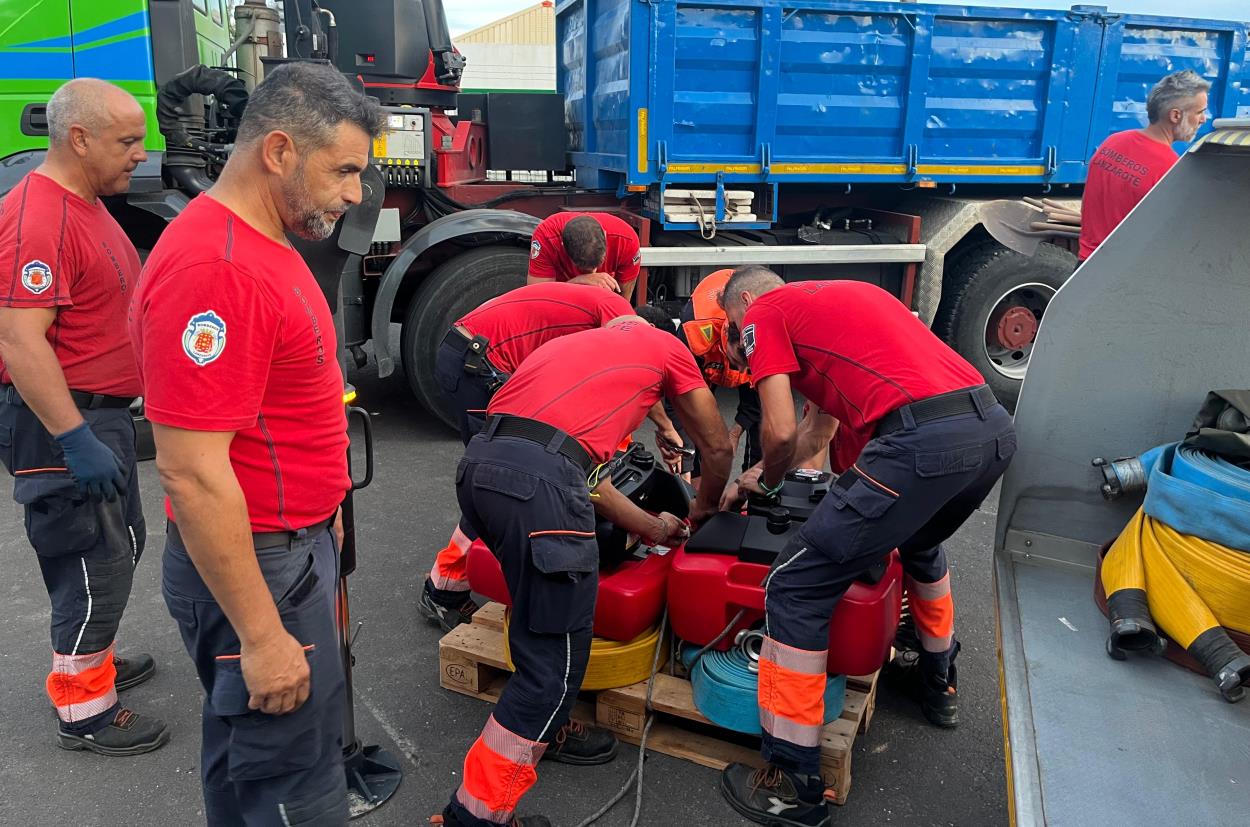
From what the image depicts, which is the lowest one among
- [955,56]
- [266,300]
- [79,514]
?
[79,514]

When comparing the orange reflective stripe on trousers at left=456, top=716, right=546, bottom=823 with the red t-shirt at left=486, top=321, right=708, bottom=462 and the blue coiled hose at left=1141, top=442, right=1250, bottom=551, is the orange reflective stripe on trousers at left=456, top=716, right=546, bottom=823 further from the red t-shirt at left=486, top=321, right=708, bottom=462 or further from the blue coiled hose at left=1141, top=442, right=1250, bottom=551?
the blue coiled hose at left=1141, top=442, right=1250, bottom=551

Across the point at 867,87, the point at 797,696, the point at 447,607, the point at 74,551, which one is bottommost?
the point at 447,607

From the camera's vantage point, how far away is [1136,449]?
2.90 meters

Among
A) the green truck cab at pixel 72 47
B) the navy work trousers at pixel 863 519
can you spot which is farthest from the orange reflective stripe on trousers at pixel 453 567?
the green truck cab at pixel 72 47

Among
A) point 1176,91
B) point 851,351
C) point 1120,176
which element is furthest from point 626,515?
point 1176,91

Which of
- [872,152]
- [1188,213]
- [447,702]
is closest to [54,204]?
[447,702]

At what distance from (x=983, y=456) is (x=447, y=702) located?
1979mm

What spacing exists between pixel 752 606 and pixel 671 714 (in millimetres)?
458

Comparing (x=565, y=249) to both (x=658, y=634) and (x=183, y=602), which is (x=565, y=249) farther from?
(x=183, y=602)

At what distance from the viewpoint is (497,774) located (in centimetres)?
244

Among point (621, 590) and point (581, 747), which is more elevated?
point (621, 590)

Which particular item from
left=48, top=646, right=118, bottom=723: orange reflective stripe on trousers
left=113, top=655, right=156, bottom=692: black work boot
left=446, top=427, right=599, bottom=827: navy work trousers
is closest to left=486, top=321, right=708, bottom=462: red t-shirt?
left=446, top=427, right=599, bottom=827: navy work trousers

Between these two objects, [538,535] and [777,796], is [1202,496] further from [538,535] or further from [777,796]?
[538,535]

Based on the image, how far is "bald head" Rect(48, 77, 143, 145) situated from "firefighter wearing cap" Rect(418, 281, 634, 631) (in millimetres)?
1362
